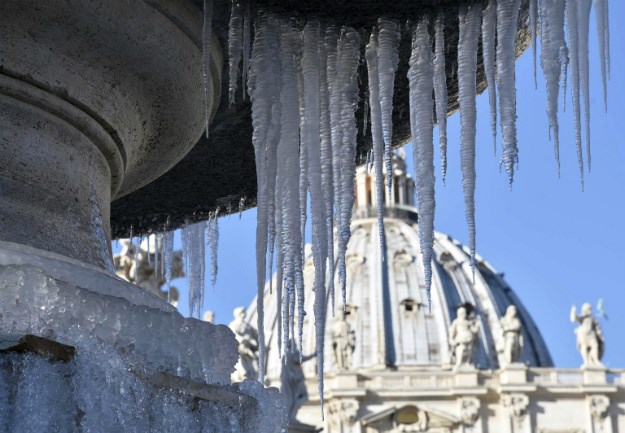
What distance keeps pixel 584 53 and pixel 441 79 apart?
0.63m

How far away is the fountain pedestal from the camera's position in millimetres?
2869

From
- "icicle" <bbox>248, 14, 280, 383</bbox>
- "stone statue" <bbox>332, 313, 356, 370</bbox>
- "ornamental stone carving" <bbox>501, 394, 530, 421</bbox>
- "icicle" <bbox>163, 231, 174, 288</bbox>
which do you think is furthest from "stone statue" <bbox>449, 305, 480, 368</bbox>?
"icicle" <bbox>248, 14, 280, 383</bbox>

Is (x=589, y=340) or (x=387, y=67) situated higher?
(x=589, y=340)

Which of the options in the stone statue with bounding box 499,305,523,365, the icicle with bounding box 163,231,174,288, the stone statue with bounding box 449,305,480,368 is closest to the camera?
the icicle with bounding box 163,231,174,288

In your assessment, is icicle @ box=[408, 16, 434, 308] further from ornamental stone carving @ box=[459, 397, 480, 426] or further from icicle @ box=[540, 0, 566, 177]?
ornamental stone carving @ box=[459, 397, 480, 426]

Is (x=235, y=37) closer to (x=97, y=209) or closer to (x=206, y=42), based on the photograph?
(x=206, y=42)

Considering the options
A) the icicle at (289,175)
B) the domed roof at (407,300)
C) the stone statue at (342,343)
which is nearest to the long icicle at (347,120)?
the icicle at (289,175)

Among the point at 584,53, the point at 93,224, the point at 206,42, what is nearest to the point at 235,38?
the point at 206,42

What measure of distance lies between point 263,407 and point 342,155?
1236 millimetres

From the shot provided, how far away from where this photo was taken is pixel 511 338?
175ft

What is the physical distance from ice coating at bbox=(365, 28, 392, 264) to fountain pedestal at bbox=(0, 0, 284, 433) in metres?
0.47

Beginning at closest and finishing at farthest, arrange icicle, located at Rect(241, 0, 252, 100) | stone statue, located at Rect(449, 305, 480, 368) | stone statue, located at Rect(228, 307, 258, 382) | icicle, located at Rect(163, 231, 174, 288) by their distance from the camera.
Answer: icicle, located at Rect(241, 0, 252, 100)
icicle, located at Rect(163, 231, 174, 288)
stone statue, located at Rect(228, 307, 258, 382)
stone statue, located at Rect(449, 305, 480, 368)

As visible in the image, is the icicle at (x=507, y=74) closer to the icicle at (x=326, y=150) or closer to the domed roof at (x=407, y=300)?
the icicle at (x=326, y=150)

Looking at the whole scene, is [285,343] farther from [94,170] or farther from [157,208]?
[157,208]
